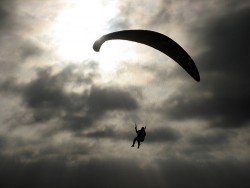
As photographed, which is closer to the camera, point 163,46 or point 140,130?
point 163,46

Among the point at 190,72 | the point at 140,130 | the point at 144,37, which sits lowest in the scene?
the point at 140,130

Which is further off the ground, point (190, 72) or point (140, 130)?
point (190, 72)

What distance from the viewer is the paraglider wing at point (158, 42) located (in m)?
25.8

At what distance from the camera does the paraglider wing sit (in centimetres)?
2578

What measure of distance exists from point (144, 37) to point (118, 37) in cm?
176

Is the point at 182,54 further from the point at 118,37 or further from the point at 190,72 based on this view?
the point at 118,37

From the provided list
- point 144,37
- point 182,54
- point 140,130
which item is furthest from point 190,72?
point 140,130

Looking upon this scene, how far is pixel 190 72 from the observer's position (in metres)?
26.3

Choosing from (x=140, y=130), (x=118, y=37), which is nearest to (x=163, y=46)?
(x=118, y=37)

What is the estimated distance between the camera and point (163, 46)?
2655 centimetres

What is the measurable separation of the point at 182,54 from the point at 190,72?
1317 mm

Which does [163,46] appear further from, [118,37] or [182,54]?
[118,37]

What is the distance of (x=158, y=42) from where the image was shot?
26.3 metres

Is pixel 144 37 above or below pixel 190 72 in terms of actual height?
above
